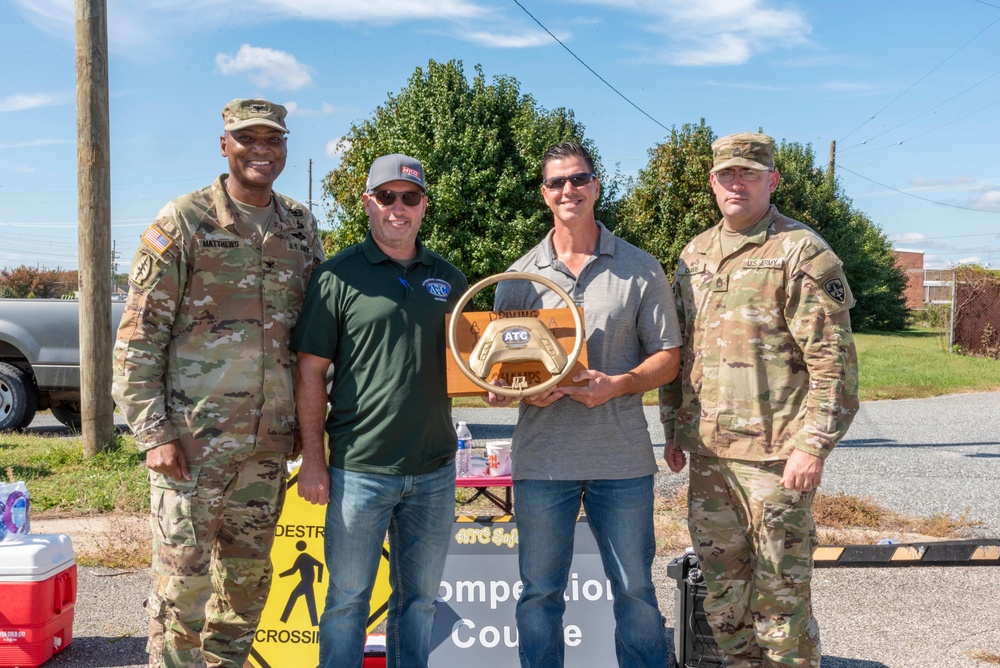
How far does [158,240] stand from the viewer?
317 cm

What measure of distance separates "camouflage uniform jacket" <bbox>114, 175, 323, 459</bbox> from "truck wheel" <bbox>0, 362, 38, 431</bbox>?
8.12 meters

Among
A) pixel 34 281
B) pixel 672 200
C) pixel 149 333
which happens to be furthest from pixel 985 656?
pixel 34 281

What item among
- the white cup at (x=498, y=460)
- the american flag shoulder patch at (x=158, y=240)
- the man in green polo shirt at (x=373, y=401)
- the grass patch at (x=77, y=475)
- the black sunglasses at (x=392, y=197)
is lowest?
the grass patch at (x=77, y=475)

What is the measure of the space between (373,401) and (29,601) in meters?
2.21

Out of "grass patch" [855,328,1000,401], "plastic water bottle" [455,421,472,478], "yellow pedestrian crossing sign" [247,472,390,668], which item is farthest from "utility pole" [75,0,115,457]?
"grass patch" [855,328,1000,401]

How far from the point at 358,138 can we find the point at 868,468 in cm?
2358

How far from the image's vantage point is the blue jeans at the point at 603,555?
3207mm

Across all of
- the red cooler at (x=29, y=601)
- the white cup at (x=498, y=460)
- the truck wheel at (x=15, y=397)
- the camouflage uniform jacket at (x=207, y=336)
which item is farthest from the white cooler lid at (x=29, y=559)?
the truck wheel at (x=15, y=397)

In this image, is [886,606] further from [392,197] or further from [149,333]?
[149,333]

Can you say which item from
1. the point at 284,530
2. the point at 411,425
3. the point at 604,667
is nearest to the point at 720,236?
the point at 411,425

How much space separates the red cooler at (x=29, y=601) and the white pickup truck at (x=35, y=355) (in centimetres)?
638

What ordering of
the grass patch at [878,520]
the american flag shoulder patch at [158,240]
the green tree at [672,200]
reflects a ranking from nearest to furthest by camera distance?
the american flag shoulder patch at [158,240], the grass patch at [878,520], the green tree at [672,200]

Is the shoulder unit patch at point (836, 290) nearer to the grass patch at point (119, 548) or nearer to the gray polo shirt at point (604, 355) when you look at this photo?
the gray polo shirt at point (604, 355)

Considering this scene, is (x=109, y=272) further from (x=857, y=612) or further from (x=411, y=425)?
(x=857, y=612)
